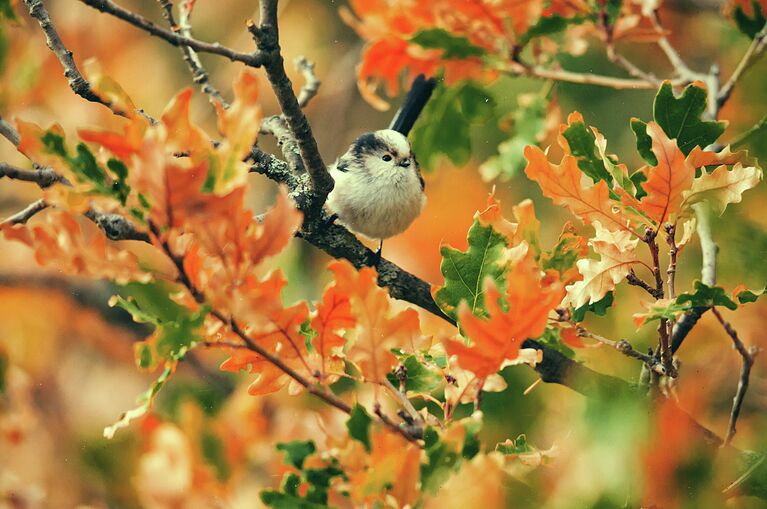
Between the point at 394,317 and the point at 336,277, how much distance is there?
0.08 meters

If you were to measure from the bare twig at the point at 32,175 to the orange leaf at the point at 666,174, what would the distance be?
2.28 ft

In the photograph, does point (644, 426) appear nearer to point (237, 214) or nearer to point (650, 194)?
point (237, 214)

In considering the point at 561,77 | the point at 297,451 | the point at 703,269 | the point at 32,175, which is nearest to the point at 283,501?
the point at 297,451

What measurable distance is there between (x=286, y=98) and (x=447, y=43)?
0.50 metres

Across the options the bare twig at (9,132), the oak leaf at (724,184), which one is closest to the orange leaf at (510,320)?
the oak leaf at (724,184)

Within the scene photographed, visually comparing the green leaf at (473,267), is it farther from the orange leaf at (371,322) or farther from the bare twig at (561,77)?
the bare twig at (561,77)

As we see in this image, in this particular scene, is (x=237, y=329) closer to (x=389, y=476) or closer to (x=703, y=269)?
(x=389, y=476)

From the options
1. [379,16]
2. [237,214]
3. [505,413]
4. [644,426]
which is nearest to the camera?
[644,426]

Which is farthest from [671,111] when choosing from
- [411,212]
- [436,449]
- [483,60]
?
[411,212]

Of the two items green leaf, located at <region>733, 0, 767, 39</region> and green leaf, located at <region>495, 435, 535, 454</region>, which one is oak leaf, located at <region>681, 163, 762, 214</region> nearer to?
green leaf, located at <region>495, 435, 535, 454</region>

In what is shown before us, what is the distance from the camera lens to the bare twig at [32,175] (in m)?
0.89

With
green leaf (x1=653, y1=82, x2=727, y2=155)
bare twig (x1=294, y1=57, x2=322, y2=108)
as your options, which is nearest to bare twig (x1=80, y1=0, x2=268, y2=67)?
green leaf (x1=653, y1=82, x2=727, y2=155)

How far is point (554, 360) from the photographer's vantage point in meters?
1.29

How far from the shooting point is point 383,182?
2.05 meters
